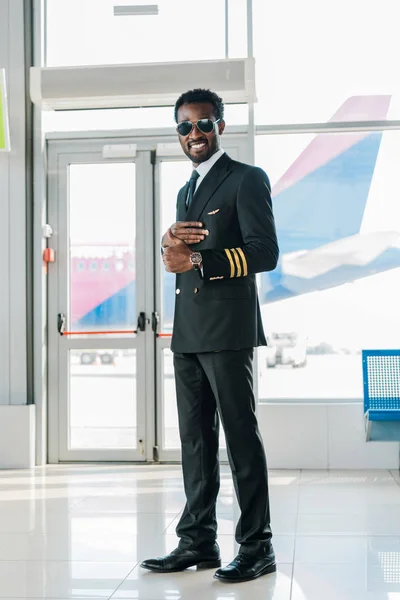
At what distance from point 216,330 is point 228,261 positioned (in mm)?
253

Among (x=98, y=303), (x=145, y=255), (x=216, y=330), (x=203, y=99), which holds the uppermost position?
(x=203, y=99)

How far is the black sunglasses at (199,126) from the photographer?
2.97 m

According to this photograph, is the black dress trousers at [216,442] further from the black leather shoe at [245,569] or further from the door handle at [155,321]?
the door handle at [155,321]

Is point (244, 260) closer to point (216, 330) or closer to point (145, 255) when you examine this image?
point (216, 330)

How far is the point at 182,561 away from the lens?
306cm

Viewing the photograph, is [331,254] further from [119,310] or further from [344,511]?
[344,511]

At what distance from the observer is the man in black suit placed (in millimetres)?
2912

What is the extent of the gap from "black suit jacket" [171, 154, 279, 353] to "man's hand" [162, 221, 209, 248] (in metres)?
0.05

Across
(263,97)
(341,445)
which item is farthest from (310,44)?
(341,445)

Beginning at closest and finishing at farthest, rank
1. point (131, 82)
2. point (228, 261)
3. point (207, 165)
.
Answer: point (228, 261)
point (207, 165)
point (131, 82)

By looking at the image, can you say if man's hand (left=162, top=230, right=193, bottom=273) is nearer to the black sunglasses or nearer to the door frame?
the black sunglasses

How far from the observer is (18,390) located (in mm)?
6121

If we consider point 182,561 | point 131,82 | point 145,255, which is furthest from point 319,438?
point 182,561

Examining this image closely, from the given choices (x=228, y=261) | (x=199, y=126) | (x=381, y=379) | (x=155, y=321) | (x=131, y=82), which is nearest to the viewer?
(x=228, y=261)
